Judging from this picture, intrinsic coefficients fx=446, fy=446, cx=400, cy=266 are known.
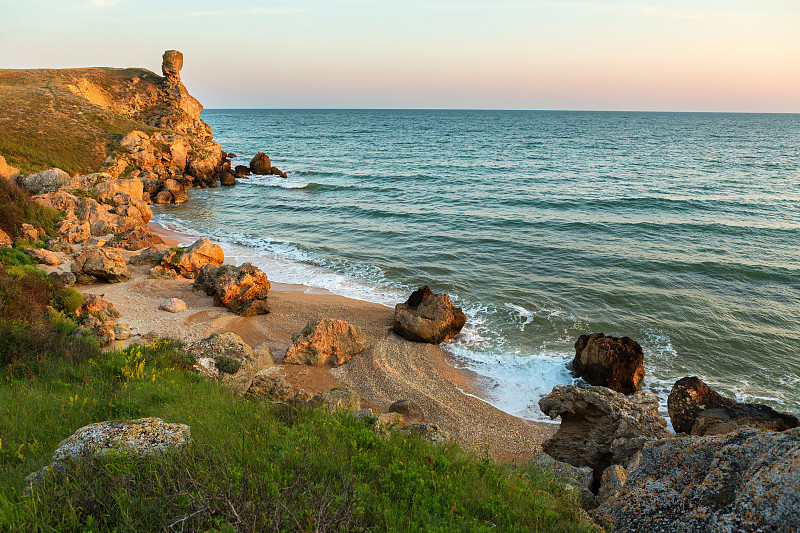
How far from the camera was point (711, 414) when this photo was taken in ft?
31.7

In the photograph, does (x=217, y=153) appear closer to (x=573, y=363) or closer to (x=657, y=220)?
(x=657, y=220)

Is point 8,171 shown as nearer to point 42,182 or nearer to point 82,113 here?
point 42,182

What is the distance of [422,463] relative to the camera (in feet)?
19.1

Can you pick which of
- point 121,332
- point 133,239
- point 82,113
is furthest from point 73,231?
point 82,113

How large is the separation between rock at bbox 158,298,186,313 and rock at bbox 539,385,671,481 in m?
12.1

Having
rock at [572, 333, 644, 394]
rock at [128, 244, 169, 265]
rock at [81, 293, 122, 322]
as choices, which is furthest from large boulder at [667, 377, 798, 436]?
rock at [128, 244, 169, 265]

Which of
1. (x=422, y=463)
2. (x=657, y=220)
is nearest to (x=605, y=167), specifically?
(x=657, y=220)

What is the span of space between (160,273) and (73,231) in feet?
21.9

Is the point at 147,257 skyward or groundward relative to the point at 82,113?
groundward

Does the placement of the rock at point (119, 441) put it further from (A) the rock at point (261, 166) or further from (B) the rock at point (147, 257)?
(A) the rock at point (261, 166)

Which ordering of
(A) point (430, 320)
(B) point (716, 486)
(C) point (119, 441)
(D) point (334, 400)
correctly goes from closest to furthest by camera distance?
(B) point (716, 486) → (C) point (119, 441) → (D) point (334, 400) → (A) point (430, 320)

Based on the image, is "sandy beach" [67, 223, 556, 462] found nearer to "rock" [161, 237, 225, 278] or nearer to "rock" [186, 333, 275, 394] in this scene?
"rock" [161, 237, 225, 278]

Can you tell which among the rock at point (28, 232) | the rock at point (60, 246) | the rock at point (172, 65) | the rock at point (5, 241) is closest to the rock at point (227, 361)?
the rock at point (5, 241)

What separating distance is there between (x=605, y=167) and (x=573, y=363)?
44646 millimetres
